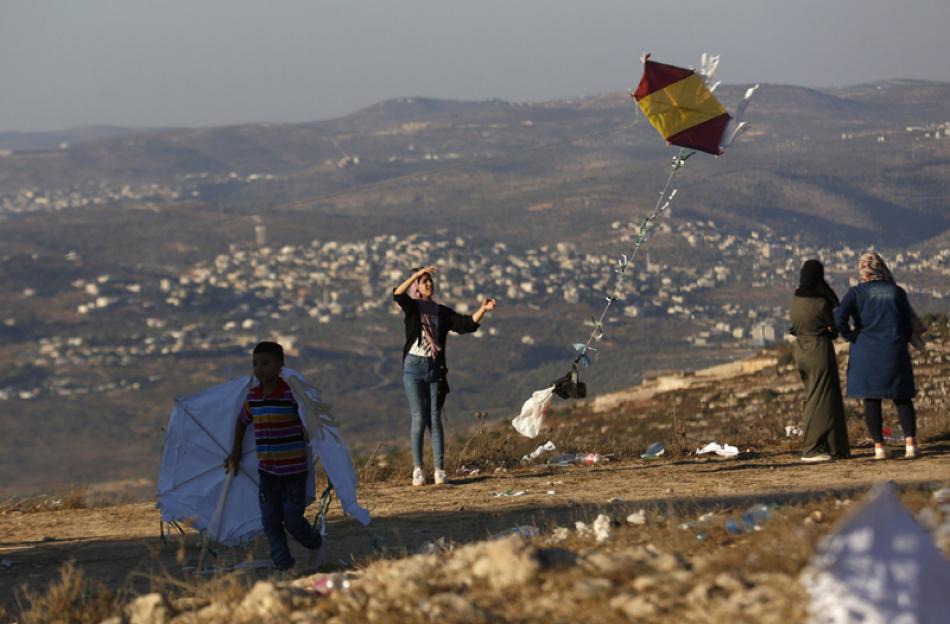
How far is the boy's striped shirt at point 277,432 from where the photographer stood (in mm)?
8195

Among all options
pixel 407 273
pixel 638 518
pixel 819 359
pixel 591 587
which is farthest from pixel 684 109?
pixel 407 273

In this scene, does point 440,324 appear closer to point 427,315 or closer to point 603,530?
point 427,315

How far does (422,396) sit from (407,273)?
106537 mm

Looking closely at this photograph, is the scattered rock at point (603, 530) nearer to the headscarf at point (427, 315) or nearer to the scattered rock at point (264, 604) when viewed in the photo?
the scattered rock at point (264, 604)

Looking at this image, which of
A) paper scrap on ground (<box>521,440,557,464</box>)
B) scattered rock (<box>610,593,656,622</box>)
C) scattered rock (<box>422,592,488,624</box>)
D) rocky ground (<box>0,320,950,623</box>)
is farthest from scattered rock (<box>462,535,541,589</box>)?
paper scrap on ground (<box>521,440,557,464</box>)

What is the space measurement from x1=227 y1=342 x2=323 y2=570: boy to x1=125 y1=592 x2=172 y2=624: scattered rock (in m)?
1.27

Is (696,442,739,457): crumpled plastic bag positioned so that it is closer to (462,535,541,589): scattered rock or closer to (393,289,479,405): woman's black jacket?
(393,289,479,405): woman's black jacket

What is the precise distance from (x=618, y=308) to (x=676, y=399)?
315 feet

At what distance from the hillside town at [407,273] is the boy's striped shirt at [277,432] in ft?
300

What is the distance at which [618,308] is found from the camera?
122 meters

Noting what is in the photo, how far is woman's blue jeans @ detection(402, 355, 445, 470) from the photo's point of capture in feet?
38.0

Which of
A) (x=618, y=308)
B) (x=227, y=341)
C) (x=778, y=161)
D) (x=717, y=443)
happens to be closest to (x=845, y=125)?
(x=778, y=161)

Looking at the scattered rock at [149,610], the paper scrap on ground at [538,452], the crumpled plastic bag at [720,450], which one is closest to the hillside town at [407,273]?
the paper scrap on ground at [538,452]

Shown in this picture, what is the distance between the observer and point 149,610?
6.89 metres
